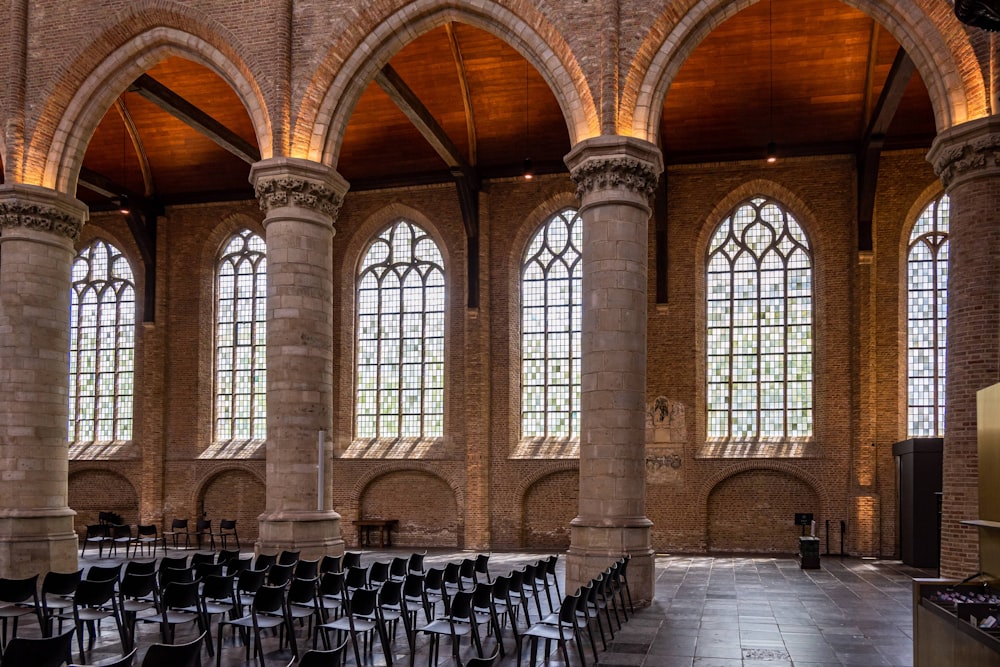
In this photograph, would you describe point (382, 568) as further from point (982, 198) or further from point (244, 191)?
point (244, 191)

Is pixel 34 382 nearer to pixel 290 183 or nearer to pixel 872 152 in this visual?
pixel 290 183

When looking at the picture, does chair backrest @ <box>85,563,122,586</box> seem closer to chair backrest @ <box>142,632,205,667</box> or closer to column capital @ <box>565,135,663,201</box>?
chair backrest @ <box>142,632,205,667</box>

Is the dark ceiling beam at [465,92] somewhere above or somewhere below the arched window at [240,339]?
above

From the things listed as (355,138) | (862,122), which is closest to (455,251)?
(355,138)

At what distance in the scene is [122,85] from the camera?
17.8 metres

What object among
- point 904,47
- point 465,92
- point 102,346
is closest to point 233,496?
point 102,346

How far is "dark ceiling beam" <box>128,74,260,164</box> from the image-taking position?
19.2 metres

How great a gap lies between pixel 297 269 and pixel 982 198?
10385mm

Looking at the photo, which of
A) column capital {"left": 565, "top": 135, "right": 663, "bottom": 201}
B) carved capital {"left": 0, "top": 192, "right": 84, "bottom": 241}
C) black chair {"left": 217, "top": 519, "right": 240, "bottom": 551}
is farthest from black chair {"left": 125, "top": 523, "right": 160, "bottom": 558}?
column capital {"left": 565, "top": 135, "right": 663, "bottom": 201}

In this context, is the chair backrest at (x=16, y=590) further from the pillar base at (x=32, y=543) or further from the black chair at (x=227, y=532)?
the black chair at (x=227, y=532)

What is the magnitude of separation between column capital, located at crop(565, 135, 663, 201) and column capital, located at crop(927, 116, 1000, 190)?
4.07 m

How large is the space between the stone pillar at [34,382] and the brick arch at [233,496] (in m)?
8.28

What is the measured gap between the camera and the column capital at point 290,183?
15.6 meters

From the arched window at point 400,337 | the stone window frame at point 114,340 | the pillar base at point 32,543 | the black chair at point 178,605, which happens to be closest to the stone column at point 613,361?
the black chair at point 178,605
